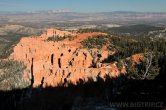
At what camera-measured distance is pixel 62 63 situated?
99625 millimetres

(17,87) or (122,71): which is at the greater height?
(122,71)

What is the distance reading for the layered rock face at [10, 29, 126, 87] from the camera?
75.0 m

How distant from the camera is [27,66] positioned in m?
120

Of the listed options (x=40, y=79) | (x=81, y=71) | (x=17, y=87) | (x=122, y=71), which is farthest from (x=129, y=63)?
(x=17, y=87)

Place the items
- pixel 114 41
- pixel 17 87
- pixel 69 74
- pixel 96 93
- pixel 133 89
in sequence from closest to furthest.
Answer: pixel 133 89
pixel 96 93
pixel 69 74
pixel 17 87
pixel 114 41

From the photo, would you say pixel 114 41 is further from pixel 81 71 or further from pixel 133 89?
pixel 133 89

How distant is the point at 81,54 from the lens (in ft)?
324

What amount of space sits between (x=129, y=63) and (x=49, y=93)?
915 inches

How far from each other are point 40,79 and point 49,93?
1404 cm

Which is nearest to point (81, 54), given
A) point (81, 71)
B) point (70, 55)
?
point (70, 55)

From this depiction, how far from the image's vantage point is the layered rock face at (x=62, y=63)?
7501cm

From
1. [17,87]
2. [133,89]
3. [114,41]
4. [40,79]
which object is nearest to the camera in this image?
[133,89]

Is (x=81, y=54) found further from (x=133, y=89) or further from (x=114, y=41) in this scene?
(x=133, y=89)

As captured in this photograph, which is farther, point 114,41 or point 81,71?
point 114,41
